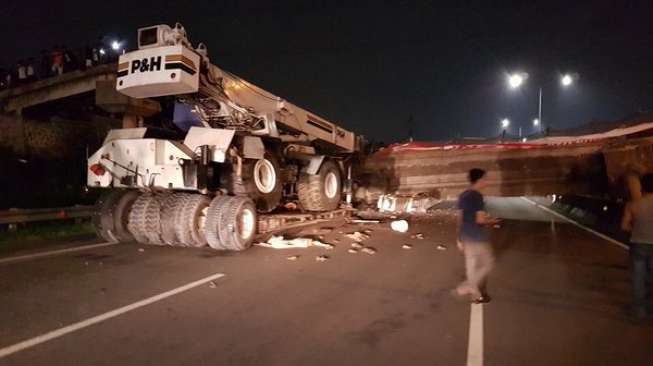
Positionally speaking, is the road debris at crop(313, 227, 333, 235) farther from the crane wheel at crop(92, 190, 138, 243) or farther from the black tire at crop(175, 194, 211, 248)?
the crane wheel at crop(92, 190, 138, 243)

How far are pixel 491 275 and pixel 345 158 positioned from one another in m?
8.39

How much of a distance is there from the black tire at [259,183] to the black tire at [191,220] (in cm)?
74

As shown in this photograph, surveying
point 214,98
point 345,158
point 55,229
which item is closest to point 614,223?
point 345,158

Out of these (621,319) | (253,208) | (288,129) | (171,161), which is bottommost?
(621,319)

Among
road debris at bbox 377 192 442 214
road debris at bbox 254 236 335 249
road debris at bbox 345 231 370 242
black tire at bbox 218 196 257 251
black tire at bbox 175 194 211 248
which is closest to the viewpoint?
black tire at bbox 218 196 257 251

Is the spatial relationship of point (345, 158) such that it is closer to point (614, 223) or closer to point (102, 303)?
point (614, 223)

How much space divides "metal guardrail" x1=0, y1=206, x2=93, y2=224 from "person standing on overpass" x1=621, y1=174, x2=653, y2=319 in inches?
415

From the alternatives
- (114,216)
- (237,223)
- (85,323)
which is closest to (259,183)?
(237,223)

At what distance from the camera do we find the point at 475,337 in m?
4.68

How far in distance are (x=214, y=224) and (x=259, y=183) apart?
195 centimetres

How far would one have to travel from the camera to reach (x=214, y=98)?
909 cm

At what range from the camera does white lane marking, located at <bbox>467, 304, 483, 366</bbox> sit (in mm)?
4145

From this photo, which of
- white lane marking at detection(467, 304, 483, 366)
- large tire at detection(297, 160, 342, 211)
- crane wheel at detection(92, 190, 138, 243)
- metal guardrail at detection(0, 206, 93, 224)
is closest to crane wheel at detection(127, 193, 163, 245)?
crane wheel at detection(92, 190, 138, 243)

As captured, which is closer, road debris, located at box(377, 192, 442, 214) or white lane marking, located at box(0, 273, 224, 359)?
white lane marking, located at box(0, 273, 224, 359)
